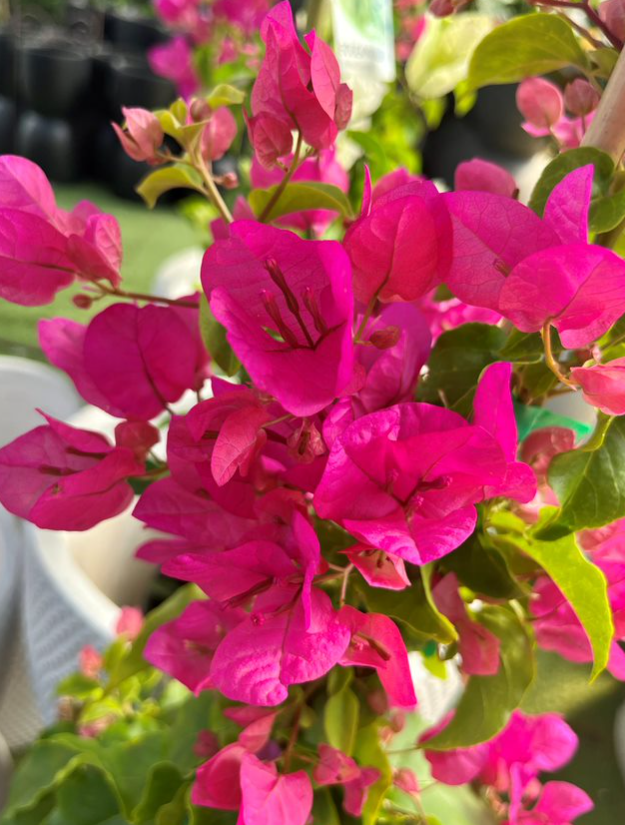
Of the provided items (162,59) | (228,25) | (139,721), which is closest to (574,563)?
(139,721)

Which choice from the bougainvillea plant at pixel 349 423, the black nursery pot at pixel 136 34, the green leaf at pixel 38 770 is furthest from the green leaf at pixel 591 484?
the black nursery pot at pixel 136 34

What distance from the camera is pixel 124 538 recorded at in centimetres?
69

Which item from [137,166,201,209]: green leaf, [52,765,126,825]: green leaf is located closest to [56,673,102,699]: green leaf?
[52,765,126,825]: green leaf

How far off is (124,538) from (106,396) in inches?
17.2

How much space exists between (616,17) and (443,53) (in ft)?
1.72

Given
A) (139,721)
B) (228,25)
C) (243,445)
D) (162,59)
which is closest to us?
(243,445)

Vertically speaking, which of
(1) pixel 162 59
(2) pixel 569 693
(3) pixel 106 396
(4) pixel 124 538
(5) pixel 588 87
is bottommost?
(2) pixel 569 693

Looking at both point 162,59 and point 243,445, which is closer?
point 243,445

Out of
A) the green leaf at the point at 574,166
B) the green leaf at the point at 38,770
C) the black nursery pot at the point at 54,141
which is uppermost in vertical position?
the green leaf at the point at 574,166

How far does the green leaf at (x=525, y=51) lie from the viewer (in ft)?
0.85

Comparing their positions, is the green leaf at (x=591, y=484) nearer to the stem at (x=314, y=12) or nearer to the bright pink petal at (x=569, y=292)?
the bright pink petal at (x=569, y=292)

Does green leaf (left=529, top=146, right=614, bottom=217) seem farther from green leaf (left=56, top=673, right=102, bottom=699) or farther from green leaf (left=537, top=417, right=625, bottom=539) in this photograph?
green leaf (left=56, top=673, right=102, bottom=699)

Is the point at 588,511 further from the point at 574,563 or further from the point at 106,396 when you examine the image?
the point at 106,396

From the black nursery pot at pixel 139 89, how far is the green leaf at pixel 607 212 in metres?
1.70
